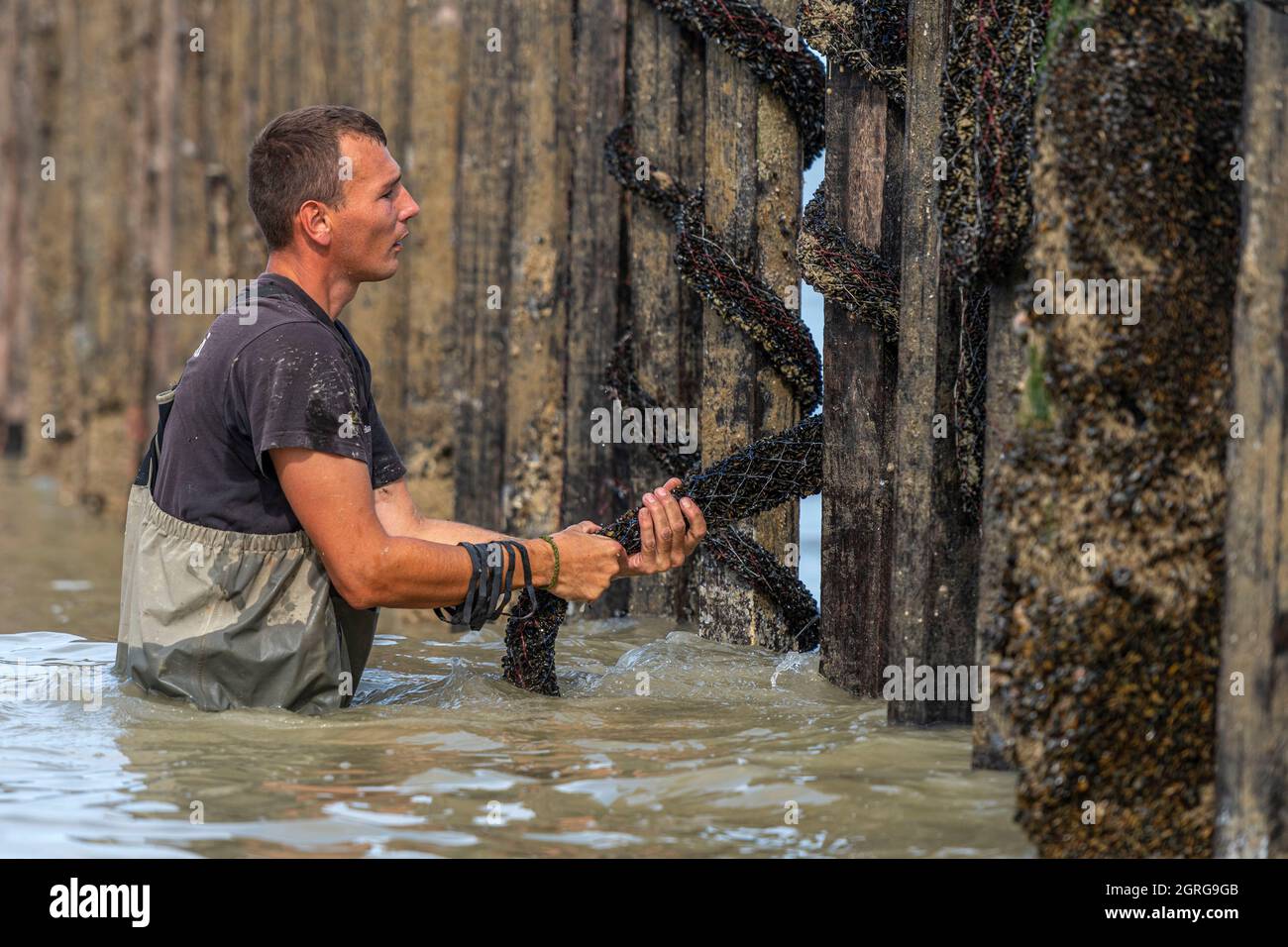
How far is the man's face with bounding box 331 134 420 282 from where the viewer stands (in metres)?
4.89

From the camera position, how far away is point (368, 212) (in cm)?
491

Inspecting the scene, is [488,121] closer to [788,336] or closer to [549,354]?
[549,354]

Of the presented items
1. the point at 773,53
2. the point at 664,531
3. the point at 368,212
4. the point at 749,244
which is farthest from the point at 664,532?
the point at 773,53

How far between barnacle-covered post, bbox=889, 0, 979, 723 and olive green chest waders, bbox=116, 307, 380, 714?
5.29 ft

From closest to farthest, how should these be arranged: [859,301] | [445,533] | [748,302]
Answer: [859,301] → [445,533] → [748,302]

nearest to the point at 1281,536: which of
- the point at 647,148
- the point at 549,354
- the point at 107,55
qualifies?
the point at 647,148

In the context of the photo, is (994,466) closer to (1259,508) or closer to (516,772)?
(1259,508)

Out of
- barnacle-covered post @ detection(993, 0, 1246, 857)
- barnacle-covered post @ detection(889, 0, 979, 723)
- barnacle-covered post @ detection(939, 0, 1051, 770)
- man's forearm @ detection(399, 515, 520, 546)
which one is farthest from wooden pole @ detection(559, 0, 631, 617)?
barnacle-covered post @ detection(993, 0, 1246, 857)

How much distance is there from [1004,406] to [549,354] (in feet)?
9.77

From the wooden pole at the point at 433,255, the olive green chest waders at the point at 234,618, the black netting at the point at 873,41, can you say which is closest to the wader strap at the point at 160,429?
the olive green chest waders at the point at 234,618

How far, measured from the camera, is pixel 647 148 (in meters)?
6.00

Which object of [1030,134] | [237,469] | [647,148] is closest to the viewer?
[1030,134]

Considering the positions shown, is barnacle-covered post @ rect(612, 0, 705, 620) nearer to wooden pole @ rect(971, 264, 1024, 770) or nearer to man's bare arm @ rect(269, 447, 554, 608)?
man's bare arm @ rect(269, 447, 554, 608)

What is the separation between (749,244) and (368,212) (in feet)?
4.38
